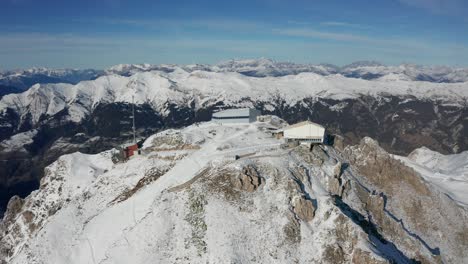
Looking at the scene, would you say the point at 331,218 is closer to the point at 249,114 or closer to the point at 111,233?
the point at 111,233

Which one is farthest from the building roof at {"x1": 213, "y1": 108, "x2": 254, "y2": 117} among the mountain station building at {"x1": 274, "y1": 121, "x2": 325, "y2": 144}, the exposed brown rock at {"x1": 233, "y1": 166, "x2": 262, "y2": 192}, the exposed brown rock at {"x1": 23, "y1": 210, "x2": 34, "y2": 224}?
the exposed brown rock at {"x1": 23, "y1": 210, "x2": 34, "y2": 224}

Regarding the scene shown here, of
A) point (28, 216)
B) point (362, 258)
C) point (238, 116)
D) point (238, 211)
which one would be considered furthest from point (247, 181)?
point (28, 216)

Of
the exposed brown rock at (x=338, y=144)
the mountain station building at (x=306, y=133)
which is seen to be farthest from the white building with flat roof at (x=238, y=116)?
the exposed brown rock at (x=338, y=144)

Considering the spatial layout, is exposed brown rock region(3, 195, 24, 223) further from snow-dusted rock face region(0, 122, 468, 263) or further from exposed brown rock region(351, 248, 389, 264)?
exposed brown rock region(351, 248, 389, 264)

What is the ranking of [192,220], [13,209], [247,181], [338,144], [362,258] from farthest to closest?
[13,209] → [338,144] → [247,181] → [192,220] → [362,258]

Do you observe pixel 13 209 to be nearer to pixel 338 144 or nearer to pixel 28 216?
pixel 28 216

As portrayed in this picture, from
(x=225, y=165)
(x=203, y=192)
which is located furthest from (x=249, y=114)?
(x=203, y=192)
